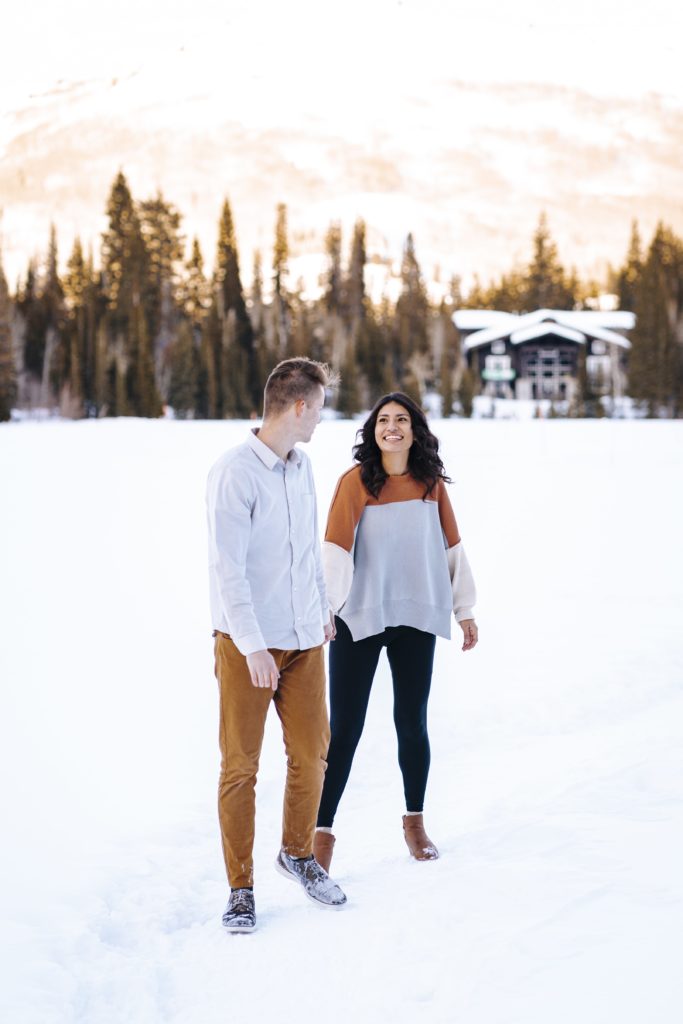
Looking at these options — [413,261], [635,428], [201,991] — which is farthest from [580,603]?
[413,261]

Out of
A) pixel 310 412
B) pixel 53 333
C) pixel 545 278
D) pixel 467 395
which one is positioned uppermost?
pixel 545 278

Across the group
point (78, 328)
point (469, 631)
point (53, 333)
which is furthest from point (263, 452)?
point (53, 333)

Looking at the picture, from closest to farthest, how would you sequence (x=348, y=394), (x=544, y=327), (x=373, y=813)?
(x=373, y=813) → (x=348, y=394) → (x=544, y=327)

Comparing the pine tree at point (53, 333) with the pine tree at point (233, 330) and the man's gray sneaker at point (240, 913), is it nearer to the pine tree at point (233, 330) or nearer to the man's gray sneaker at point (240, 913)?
the pine tree at point (233, 330)

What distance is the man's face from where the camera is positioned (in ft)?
11.1

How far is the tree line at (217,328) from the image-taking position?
50.8 meters

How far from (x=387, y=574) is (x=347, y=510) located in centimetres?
28

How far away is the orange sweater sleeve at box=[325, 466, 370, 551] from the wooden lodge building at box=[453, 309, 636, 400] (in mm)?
51042

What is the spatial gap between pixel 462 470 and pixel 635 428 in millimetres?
5406

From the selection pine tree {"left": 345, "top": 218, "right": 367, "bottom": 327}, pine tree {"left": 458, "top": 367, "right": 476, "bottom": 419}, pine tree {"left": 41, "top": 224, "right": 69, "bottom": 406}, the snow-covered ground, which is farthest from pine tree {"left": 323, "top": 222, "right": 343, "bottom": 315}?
the snow-covered ground

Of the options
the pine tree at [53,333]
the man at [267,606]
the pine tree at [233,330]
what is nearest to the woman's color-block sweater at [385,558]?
the man at [267,606]

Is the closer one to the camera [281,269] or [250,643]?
[250,643]

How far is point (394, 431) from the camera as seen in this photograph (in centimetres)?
377

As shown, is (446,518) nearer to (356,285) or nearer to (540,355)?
(540,355)
